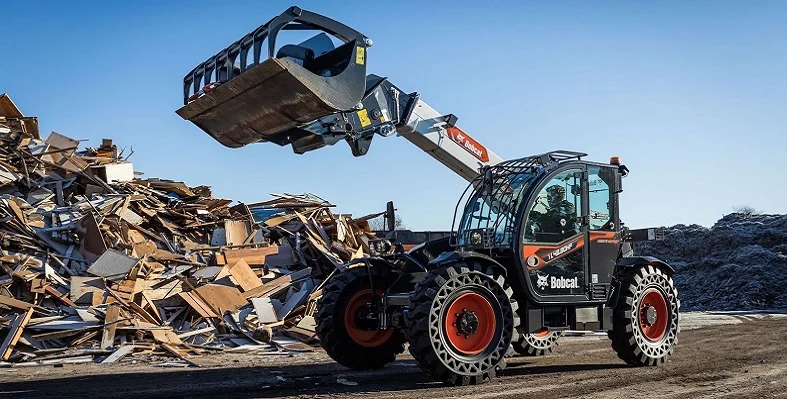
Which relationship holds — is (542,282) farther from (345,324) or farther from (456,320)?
(345,324)

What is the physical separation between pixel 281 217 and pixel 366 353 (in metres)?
7.92

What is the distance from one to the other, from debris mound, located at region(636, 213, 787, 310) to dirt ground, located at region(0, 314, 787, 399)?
11.6 metres

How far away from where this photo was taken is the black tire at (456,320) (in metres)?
7.87

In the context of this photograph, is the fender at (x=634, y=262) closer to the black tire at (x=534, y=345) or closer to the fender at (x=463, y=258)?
the black tire at (x=534, y=345)

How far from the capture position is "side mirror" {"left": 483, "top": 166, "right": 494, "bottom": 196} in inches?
364

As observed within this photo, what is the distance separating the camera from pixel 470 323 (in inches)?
323

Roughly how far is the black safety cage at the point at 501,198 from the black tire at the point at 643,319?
1761 mm

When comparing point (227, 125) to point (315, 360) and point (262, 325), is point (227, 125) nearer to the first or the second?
point (315, 360)

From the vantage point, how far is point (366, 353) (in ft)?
31.4

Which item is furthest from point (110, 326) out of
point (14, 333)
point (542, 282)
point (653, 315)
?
point (653, 315)

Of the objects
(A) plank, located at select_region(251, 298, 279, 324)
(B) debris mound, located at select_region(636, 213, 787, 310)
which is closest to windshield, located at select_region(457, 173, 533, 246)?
(A) plank, located at select_region(251, 298, 279, 324)

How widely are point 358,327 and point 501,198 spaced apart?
2379 mm

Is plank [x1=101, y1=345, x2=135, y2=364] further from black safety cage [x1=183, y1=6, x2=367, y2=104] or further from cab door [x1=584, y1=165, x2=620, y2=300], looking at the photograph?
cab door [x1=584, y1=165, x2=620, y2=300]

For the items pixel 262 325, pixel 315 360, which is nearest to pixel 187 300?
pixel 262 325
